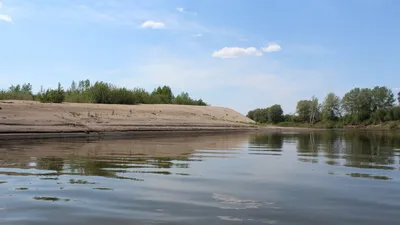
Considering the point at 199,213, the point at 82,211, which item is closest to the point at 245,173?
the point at 199,213

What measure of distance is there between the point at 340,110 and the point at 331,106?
11.9 ft

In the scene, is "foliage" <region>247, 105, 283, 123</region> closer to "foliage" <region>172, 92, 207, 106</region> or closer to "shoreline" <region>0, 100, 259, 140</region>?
"foliage" <region>172, 92, 207, 106</region>

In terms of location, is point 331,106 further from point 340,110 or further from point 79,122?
point 79,122

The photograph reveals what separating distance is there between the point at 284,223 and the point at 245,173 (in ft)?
14.0

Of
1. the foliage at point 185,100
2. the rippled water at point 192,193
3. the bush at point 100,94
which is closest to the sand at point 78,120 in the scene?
the bush at point 100,94

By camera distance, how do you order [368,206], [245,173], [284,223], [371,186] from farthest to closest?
[245,173], [371,186], [368,206], [284,223]

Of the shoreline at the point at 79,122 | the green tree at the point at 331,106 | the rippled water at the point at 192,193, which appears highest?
the green tree at the point at 331,106

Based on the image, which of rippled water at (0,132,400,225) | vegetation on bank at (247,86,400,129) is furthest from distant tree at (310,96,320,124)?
rippled water at (0,132,400,225)

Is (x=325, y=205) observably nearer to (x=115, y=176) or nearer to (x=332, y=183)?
(x=332, y=183)

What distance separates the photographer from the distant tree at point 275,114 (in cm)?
12168

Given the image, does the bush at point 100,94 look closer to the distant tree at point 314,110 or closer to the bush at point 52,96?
the bush at point 52,96

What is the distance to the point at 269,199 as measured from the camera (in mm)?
6055

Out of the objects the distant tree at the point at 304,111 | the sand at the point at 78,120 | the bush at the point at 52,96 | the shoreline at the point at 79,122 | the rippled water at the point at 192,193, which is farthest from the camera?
the distant tree at the point at 304,111

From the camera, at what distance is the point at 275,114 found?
12294 cm
